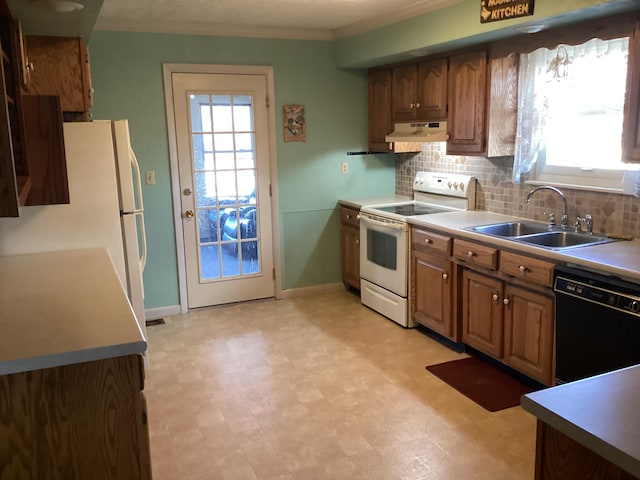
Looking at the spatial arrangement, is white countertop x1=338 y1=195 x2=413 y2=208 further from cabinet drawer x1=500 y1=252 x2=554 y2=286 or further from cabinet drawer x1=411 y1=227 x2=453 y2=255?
cabinet drawer x1=500 y1=252 x2=554 y2=286

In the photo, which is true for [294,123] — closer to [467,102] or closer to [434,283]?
[467,102]

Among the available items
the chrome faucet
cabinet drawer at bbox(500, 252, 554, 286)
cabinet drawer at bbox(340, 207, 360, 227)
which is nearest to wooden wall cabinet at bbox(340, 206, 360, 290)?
cabinet drawer at bbox(340, 207, 360, 227)

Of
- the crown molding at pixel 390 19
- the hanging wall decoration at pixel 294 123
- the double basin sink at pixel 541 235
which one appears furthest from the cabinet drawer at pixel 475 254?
the hanging wall decoration at pixel 294 123

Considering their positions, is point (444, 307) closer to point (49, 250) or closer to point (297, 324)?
point (297, 324)

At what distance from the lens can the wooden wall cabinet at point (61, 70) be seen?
3.07 metres

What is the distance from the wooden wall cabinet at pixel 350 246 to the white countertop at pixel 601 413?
3431mm

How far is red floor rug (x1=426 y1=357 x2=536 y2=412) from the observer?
3070mm

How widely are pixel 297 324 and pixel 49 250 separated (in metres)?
1.94

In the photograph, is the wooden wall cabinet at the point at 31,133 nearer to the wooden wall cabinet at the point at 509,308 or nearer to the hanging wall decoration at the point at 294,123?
the wooden wall cabinet at the point at 509,308

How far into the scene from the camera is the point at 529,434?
107 inches

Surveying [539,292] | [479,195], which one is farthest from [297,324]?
[539,292]

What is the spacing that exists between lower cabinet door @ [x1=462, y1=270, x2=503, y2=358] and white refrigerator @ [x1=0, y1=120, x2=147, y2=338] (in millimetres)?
2143

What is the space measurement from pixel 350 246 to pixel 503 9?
2459 mm

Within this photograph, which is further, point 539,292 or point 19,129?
point 539,292
